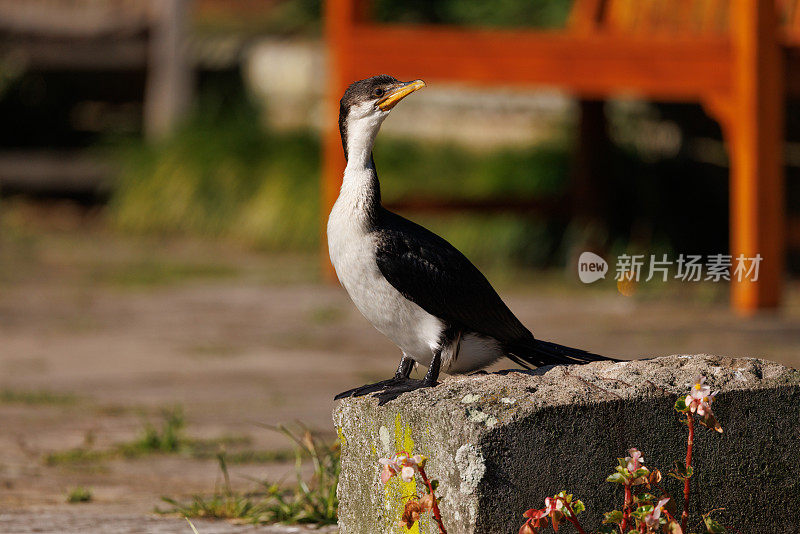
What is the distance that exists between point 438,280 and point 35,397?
299 cm

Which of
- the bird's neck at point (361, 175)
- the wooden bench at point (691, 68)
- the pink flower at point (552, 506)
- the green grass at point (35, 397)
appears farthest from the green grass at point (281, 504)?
the wooden bench at point (691, 68)

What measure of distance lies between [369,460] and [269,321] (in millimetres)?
4449

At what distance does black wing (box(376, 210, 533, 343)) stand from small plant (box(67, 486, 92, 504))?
1441mm

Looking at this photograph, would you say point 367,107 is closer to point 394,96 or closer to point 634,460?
point 394,96

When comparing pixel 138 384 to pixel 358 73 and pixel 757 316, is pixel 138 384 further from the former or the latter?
pixel 757 316

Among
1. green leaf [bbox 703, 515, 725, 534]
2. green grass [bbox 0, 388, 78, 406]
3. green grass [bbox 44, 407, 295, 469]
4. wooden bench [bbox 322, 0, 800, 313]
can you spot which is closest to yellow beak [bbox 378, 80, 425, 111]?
green leaf [bbox 703, 515, 725, 534]

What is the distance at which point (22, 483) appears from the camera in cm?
411

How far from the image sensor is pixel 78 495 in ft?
12.6

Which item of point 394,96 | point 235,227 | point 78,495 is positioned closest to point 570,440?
point 394,96

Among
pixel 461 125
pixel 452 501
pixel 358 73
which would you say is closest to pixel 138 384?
pixel 358 73

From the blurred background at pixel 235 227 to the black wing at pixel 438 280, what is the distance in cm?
128

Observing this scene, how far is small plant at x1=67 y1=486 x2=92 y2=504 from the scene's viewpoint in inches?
151

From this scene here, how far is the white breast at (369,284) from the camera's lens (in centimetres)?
299

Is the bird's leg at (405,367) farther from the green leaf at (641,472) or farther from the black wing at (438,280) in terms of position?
the green leaf at (641,472)
